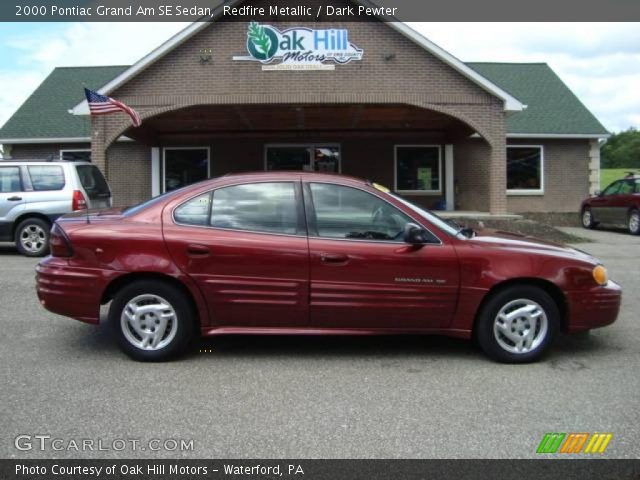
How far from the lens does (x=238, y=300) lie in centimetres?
504

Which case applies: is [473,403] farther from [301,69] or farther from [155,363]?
[301,69]

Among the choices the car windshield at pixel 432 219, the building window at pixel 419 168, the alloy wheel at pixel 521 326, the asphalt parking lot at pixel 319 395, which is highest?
the building window at pixel 419 168

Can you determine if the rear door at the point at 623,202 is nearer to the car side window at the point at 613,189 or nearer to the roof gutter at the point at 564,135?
the car side window at the point at 613,189

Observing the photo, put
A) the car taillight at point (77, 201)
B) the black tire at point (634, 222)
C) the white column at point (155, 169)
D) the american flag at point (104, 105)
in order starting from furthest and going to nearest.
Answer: the white column at point (155, 169), the black tire at point (634, 222), the american flag at point (104, 105), the car taillight at point (77, 201)

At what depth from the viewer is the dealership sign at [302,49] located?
14.5 meters

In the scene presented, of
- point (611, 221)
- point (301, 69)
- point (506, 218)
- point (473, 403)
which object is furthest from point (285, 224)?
point (611, 221)

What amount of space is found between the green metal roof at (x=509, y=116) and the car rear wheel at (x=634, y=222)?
4.83m

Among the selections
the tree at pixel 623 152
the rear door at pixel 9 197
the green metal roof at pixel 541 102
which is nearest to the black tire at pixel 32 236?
the rear door at pixel 9 197

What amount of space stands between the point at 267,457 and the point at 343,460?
0.42m

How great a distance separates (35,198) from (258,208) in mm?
7504

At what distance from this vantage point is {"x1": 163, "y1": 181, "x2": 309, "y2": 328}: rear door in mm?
4996

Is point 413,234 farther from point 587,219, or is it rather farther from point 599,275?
point 587,219

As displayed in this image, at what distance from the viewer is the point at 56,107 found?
22281 millimetres

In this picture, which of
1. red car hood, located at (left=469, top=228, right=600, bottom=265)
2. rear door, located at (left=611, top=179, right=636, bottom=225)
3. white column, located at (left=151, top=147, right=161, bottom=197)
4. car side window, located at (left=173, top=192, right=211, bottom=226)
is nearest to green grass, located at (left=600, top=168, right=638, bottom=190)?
rear door, located at (left=611, top=179, right=636, bottom=225)
